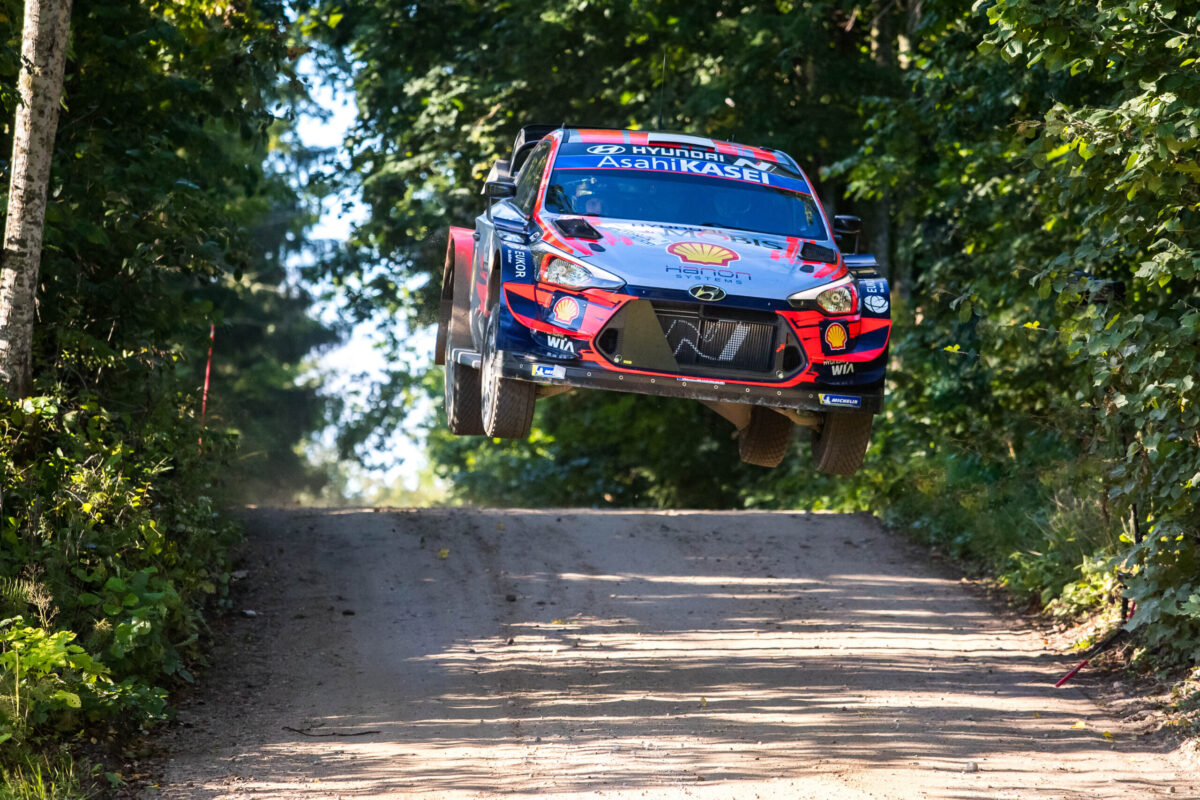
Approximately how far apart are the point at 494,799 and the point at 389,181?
14170 millimetres

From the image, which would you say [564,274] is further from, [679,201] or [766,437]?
[766,437]

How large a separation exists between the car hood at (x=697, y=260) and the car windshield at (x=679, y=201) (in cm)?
34

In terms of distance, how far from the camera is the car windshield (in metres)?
8.27

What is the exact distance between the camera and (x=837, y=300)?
751cm

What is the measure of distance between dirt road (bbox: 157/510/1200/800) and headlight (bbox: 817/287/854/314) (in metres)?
2.82

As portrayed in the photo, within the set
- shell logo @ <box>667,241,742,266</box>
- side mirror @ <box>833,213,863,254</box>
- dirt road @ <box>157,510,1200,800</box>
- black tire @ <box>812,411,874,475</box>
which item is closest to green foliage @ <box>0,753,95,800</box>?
dirt road @ <box>157,510,1200,800</box>

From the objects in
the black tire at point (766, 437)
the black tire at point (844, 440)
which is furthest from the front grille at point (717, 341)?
the black tire at point (766, 437)

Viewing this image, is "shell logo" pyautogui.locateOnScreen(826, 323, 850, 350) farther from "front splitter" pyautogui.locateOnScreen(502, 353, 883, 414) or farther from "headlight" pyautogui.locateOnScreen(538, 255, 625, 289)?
"headlight" pyautogui.locateOnScreen(538, 255, 625, 289)

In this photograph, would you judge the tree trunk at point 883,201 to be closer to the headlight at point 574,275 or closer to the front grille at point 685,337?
the front grille at point 685,337

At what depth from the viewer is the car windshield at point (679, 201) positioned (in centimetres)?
827

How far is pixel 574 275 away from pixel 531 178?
1.93 metres

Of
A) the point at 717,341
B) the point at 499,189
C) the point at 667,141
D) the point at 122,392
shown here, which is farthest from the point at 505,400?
the point at 122,392

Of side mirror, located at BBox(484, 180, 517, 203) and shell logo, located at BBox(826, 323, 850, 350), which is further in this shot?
side mirror, located at BBox(484, 180, 517, 203)

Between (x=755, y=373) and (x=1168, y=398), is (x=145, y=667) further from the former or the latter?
(x=1168, y=398)
